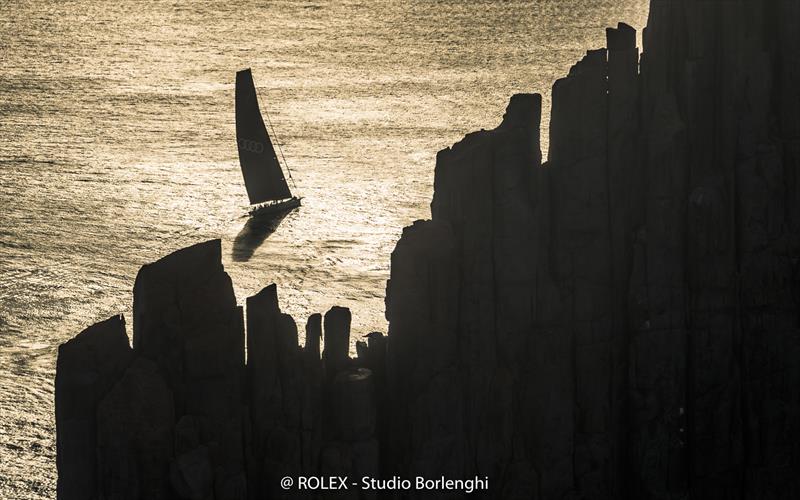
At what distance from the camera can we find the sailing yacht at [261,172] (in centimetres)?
14362

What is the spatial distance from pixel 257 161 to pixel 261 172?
1.63m

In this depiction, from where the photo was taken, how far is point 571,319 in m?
66.1

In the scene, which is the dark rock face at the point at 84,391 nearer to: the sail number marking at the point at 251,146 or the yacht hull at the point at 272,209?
the sail number marking at the point at 251,146

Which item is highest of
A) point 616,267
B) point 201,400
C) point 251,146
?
point 251,146

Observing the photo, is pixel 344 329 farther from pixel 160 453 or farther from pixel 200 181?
pixel 200 181

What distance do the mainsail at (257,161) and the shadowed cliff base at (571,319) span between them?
7726 cm

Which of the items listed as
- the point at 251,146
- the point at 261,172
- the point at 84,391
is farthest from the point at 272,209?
the point at 84,391

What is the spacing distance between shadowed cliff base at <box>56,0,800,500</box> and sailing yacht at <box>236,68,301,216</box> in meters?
78.7

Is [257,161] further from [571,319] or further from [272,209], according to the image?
[571,319]

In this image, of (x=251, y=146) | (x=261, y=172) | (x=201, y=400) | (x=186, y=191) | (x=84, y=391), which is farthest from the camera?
(x=186, y=191)

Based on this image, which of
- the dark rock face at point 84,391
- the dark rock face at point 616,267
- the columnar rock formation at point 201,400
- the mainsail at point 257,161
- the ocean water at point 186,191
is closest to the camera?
the dark rock face at point 84,391

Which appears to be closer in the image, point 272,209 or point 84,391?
point 84,391

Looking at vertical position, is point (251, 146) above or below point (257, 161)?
above

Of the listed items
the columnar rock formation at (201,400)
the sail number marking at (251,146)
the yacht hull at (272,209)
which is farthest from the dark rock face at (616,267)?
the yacht hull at (272,209)
